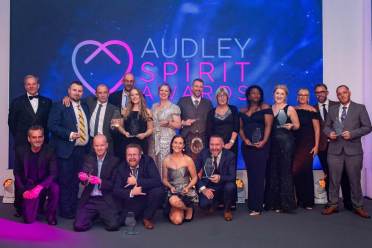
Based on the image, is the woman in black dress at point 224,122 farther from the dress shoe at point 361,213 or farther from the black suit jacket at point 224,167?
the dress shoe at point 361,213

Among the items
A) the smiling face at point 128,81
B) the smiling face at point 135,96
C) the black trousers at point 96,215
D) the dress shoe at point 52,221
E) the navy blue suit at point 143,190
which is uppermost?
the smiling face at point 128,81

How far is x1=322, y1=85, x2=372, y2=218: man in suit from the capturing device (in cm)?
491

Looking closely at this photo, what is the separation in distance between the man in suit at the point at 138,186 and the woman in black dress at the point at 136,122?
40 cm

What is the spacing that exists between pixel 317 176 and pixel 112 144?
2844mm

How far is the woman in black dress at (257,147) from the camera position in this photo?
504 centimetres

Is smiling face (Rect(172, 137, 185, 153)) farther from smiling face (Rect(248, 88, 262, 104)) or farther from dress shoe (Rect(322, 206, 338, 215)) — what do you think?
dress shoe (Rect(322, 206, 338, 215))

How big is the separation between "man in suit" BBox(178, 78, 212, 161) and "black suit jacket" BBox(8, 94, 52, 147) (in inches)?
66.1

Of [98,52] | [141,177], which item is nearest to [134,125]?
[141,177]

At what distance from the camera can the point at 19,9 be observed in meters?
6.38

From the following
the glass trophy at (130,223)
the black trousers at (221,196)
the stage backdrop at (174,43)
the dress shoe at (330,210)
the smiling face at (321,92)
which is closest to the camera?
the glass trophy at (130,223)

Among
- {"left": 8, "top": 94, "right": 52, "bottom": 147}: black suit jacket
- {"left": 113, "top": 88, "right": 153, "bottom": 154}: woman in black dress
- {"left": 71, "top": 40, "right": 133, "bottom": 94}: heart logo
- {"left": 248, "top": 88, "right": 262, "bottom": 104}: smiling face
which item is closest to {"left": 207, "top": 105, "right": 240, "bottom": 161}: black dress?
{"left": 248, "top": 88, "right": 262, "bottom": 104}: smiling face

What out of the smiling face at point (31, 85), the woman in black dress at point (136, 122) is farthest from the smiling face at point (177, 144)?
the smiling face at point (31, 85)

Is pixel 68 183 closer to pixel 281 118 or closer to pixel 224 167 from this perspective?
pixel 224 167

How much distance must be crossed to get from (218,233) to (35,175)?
212 centimetres
